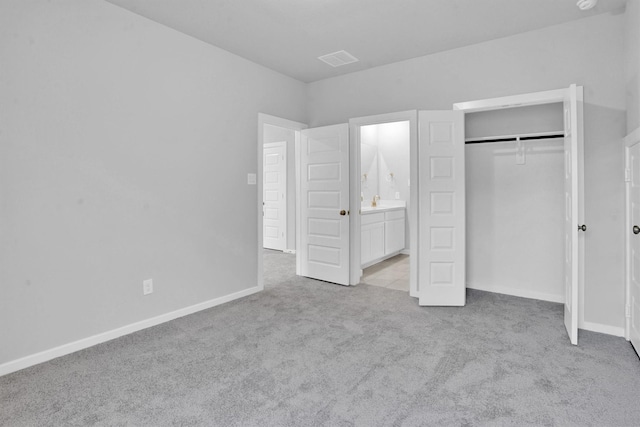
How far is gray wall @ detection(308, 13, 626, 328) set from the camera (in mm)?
3023

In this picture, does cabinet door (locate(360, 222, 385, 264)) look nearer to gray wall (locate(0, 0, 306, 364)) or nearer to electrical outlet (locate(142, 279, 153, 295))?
gray wall (locate(0, 0, 306, 364))

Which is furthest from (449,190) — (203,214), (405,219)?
(405,219)

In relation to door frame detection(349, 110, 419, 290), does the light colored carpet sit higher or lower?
lower

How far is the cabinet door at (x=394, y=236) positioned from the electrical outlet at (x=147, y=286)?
3646 mm

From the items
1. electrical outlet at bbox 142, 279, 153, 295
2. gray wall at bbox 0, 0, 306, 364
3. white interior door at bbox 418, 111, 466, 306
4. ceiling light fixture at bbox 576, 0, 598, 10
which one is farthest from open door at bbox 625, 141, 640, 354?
electrical outlet at bbox 142, 279, 153, 295

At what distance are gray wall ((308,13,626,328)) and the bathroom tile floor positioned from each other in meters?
1.92

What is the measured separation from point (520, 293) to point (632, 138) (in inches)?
75.1

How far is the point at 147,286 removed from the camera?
10.4 feet

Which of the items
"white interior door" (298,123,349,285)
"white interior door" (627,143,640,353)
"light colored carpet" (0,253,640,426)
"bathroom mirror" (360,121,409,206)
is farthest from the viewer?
"bathroom mirror" (360,121,409,206)

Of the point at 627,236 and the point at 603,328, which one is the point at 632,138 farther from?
the point at 603,328

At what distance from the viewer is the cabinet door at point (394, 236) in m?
5.83

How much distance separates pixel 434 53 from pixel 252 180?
2498 millimetres

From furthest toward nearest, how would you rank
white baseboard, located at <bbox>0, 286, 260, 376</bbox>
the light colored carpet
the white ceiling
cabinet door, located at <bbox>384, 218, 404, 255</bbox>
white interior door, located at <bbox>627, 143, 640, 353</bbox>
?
1. cabinet door, located at <bbox>384, 218, 404, 255</bbox>
2. the white ceiling
3. white interior door, located at <bbox>627, 143, 640, 353</bbox>
4. white baseboard, located at <bbox>0, 286, 260, 376</bbox>
5. the light colored carpet

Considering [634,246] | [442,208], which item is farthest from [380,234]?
[634,246]
